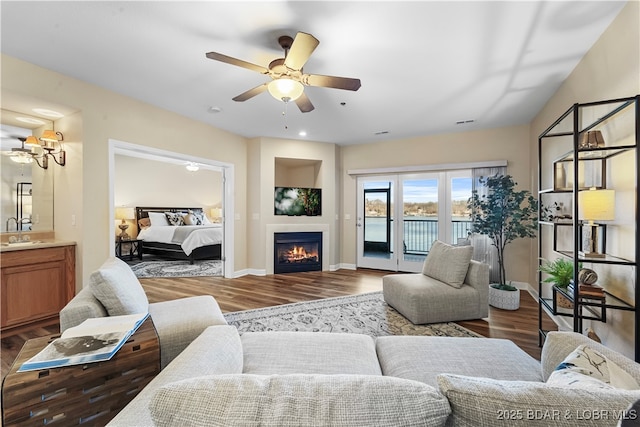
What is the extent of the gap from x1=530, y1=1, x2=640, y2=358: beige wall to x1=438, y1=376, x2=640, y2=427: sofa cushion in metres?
1.78

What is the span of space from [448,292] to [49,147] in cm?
481

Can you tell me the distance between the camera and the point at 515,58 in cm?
248

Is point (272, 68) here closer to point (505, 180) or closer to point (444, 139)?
point (505, 180)

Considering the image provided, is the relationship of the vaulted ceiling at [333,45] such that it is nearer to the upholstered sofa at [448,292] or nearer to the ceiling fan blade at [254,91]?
the ceiling fan blade at [254,91]

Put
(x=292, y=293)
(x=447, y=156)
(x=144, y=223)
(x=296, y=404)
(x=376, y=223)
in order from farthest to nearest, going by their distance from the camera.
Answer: (x=144, y=223)
(x=376, y=223)
(x=447, y=156)
(x=292, y=293)
(x=296, y=404)

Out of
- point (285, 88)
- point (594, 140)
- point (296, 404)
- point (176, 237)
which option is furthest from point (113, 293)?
point (176, 237)

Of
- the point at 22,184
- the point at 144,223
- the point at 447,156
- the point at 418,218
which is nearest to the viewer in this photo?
the point at 22,184

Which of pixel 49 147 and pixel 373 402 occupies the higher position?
pixel 49 147

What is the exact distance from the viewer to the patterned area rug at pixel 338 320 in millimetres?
2803

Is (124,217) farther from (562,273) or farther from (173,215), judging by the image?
(562,273)

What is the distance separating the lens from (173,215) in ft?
24.6

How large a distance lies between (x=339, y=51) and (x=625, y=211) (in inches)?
96.6

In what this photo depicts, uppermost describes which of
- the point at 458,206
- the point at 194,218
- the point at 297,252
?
the point at 458,206

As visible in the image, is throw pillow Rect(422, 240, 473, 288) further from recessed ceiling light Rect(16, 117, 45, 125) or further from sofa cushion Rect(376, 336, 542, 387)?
recessed ceiling light Rect(16, 117, 45, 125)
